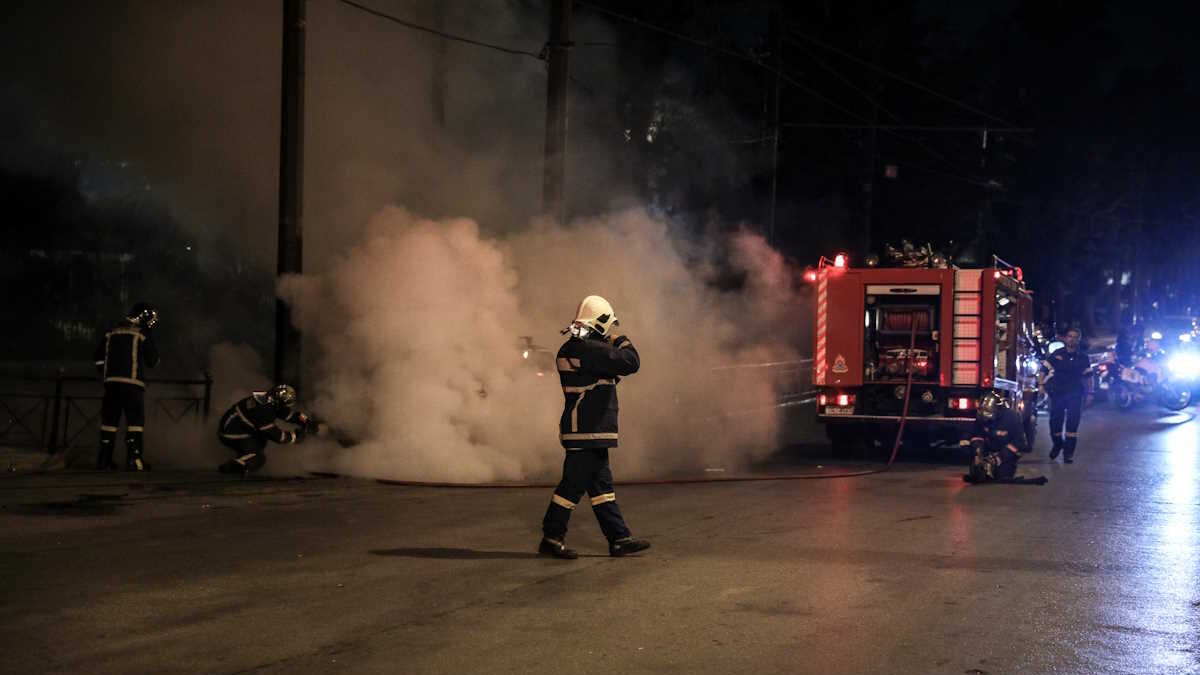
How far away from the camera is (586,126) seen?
23141 mm

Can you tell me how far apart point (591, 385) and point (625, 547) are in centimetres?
110

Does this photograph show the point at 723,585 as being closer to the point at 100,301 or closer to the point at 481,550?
the point at 481,550

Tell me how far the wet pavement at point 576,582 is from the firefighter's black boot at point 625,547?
11 cm

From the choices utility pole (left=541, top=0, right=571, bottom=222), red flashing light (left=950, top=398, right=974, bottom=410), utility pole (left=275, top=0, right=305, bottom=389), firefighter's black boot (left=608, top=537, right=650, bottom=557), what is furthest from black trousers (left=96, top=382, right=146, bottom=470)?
red flashing light (left=950, top=398, right=974, bottom=410)

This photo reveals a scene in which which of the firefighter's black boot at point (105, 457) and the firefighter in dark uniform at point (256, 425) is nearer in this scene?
the firefighter in dark uniform at point (256, 425)

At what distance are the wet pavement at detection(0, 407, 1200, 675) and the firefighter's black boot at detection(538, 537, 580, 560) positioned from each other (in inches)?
5.1

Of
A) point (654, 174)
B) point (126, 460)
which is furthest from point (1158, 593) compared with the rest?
point (654, 174)

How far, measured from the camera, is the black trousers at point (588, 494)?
321 inches

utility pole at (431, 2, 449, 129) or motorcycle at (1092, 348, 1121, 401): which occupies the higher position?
utility pole at (431, 2, 449, 129)

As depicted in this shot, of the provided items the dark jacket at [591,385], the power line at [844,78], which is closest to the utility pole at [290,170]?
the dark jacket at [591,385]

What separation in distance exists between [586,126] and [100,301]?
1004cm

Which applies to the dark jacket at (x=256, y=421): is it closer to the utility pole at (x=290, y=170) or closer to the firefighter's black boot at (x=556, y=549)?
the utility pole at (x=290, y=170)

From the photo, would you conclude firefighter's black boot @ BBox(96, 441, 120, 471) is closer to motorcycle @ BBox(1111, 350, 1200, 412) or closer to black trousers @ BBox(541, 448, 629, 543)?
black trousers @ BBox(541, 448, 629, 543)

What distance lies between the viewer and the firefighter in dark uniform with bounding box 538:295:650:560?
8.12 meters
